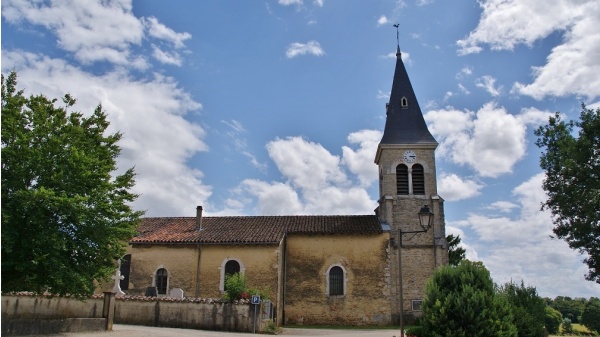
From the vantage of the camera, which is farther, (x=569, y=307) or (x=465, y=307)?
(x=569, y=307)

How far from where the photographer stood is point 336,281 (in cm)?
2747

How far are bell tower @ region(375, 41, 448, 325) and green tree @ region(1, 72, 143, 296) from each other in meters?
17.3

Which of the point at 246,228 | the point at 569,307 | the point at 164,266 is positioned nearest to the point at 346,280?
the point at 246,228

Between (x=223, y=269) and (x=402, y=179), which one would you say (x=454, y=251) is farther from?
(x=223, y=269)

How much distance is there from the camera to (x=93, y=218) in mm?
14117

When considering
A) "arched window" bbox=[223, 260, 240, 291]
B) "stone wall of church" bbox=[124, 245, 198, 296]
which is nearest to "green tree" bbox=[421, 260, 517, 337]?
"arched window" bbox=[223, 260, 240, 291]

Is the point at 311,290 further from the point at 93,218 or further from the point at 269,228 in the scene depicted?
the point at 93,218

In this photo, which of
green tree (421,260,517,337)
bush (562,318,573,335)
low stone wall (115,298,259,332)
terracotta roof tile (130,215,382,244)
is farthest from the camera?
bush (562,318,573,335)

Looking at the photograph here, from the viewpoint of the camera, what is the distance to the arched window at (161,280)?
2784cm

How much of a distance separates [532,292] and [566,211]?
8425 millimetres

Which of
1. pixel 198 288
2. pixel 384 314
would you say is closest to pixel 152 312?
pixel 198 288

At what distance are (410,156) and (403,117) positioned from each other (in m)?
3.13

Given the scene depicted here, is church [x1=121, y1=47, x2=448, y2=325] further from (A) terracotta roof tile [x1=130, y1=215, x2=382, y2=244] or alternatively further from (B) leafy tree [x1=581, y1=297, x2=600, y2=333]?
(B) leafy tree [x1=581, y1=297, x2=600, y2=333]

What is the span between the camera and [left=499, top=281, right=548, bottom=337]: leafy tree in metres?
16.6
